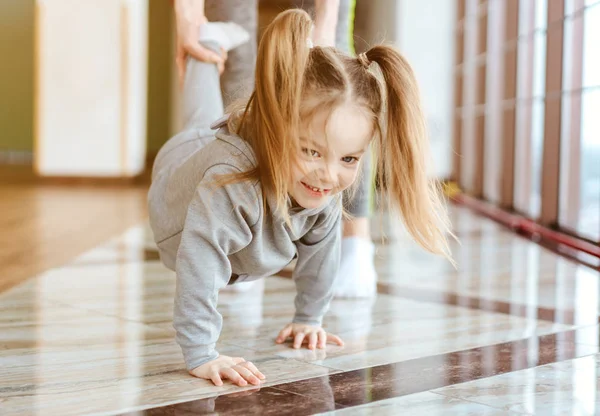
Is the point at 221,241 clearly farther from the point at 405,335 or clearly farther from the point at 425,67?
the point at 425,67

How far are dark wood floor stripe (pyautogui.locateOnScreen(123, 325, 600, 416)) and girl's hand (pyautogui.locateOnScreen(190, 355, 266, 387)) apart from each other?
33mm

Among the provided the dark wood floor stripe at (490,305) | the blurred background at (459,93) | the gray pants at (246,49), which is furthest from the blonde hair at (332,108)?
the blurred background at (459,93)

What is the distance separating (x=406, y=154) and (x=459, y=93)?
4.38 m

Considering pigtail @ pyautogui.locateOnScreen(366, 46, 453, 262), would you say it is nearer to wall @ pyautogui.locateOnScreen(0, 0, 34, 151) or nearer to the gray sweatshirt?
the gray sweatshirt

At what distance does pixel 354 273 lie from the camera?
70.3 inches

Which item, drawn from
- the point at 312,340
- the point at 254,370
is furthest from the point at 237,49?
the point at 254,370

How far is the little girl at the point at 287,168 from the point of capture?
1126mm

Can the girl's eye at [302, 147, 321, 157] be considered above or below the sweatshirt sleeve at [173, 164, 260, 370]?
above

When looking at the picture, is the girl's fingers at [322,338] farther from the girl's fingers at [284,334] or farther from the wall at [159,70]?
the wall at [159,70]

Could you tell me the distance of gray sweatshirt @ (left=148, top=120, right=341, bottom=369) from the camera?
1.14m

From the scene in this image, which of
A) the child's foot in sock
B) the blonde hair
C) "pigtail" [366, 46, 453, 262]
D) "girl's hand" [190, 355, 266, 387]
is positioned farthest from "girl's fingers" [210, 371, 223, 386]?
the child's foot in sock

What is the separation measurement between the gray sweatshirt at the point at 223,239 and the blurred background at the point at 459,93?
154cm

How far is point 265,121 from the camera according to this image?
112cm

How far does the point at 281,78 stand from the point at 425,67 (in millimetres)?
4659
